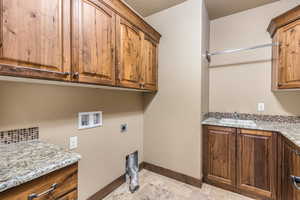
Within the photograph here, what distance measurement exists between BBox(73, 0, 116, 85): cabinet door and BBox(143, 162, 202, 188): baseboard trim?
1.65 meters

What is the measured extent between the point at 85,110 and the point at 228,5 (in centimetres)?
254

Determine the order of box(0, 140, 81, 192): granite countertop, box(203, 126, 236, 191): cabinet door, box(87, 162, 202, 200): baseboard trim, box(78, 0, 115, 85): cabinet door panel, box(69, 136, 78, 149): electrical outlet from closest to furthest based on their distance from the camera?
box(0, 140, 81, 192): granite countertop, box(78, 0, 115, 85): cabinet door panel, box(69, 136, 78, 149): electrical outlet, box(87, 162, 202, 200): baseboard trim, box(203, 126, 236, 191): cabinet door

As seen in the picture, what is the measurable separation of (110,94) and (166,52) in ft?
3.60

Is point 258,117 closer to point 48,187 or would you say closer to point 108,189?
point 108,189

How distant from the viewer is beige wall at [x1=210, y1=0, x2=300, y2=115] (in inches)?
78.2

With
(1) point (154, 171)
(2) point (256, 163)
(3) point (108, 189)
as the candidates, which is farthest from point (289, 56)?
(3) point (108, 189)

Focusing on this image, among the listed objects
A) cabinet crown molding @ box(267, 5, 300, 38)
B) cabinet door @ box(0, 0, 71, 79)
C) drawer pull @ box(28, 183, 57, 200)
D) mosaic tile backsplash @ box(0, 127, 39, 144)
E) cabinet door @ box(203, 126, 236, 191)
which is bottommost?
cabinet door @ box(203, 126, 236, 191)

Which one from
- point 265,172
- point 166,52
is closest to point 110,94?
point 166,52

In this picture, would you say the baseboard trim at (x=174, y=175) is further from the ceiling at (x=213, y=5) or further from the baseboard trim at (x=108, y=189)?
the ceiling at (x=213, y=5)

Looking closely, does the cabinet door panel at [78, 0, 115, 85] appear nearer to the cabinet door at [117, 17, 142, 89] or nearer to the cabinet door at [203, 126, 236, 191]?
the cabinet door at [117, 17, 142, 89]

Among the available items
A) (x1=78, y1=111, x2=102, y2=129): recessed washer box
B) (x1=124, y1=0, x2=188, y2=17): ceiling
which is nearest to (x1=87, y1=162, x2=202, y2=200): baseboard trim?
(x1=78, y1=111, x2=102, y2=129): recessed washer box

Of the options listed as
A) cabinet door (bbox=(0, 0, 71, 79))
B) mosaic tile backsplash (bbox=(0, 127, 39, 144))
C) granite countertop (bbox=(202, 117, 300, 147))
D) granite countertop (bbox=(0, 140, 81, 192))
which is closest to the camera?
granite countertop (bbox=(0, 140, 81, 192))

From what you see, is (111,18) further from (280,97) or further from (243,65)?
(280,97)

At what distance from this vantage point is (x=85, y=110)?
152 cm
